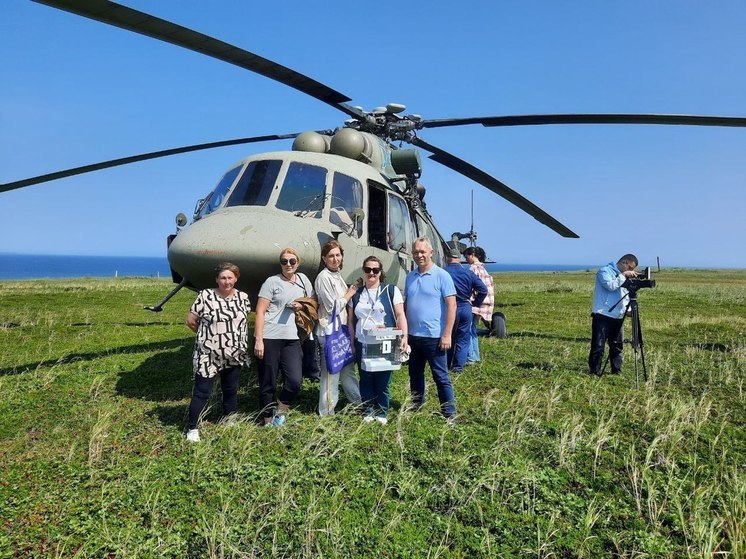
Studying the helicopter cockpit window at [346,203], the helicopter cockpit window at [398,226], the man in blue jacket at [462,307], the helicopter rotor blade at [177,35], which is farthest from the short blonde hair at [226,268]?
the man in blue jacket at [462,307]

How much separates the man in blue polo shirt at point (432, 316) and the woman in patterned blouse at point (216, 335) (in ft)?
5.84

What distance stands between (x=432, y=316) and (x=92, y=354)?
→ 6595 millimetres

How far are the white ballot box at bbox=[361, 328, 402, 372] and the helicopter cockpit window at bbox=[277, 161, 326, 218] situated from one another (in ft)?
6.54

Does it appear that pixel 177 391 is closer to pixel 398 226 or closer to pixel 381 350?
pixel 381 350

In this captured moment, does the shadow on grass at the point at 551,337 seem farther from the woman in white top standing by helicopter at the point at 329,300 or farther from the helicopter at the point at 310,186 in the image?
the woman in white top standing by helicopter at the point at 329,300

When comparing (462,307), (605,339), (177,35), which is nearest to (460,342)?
(462,307)

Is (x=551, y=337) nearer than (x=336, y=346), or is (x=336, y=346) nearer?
(x=336, y=346)

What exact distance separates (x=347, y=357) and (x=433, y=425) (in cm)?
114

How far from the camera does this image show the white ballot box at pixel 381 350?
187 inches

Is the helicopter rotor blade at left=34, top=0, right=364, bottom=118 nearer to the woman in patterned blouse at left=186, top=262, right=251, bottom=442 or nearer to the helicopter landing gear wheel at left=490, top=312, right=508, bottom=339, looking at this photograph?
the woman in patterned blouse at left=186, top=262, right=251, bottom=442

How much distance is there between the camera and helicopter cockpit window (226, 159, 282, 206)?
600 cm

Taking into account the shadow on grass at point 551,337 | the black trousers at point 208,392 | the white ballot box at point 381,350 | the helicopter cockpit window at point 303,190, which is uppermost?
the helicopter cockpit window at point 303,190

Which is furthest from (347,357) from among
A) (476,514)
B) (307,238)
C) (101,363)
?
(101,363)

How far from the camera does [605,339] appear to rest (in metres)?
7.13
